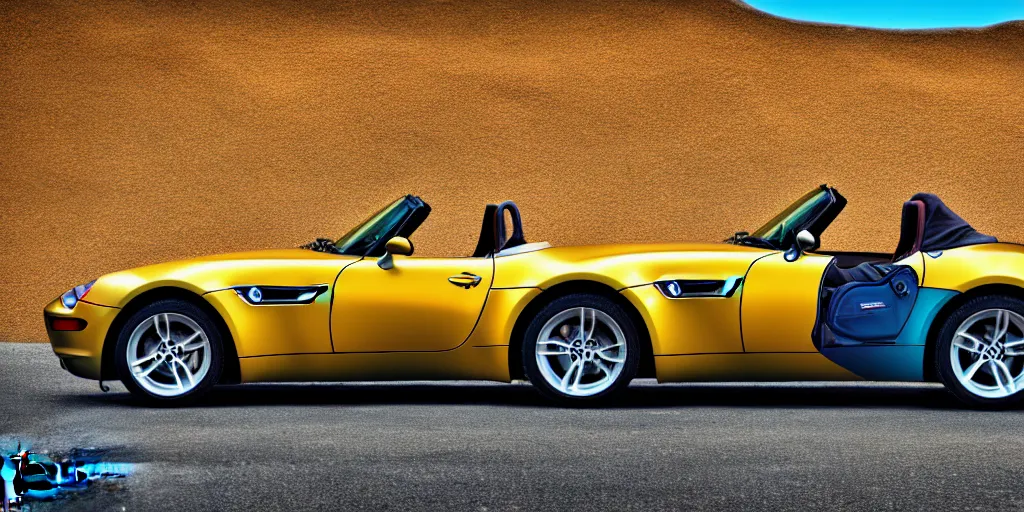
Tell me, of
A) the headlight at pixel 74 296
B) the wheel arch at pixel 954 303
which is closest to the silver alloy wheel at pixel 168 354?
the headlight at pixel 74 296

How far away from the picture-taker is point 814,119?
2914 cm

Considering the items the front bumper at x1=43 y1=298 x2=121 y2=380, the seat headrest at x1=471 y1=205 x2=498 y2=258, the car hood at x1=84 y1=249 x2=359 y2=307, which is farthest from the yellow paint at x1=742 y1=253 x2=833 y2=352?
the front bumper at x1=43 y1=298 x2=121 y2=380

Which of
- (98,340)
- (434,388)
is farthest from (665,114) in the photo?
(98,340)

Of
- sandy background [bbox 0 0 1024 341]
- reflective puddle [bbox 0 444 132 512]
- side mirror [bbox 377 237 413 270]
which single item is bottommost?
reflective puddle [bbox 0 444 132 512]

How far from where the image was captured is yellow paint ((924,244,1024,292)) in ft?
21.9

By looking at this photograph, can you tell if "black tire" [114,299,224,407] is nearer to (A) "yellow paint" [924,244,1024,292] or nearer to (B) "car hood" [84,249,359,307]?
(B) "car hood" [84,249,359,307]

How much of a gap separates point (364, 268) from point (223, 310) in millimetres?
853

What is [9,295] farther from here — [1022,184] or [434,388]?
[1022,184]

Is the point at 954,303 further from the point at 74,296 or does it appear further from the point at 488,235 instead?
the point at 74,296

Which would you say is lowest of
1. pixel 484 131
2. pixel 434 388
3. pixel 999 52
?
pixel 434 388

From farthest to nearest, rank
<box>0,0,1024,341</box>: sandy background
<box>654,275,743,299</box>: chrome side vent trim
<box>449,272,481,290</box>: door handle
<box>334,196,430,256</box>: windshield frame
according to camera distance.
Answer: <box>0,0,1024,341</box>: sandy background → <box>334,196,430,256</box>: windshield frame → <box>449,272,481,290</box>: door handle → <box>654,275,743,299</box>: chrome side vent trim

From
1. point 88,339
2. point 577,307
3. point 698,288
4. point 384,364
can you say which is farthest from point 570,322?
point 88,339

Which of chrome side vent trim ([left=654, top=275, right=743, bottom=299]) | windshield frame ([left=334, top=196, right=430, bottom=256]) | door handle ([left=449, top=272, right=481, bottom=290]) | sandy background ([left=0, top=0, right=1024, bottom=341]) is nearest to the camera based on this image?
chrome side vent trim ([left=654, top=275, right=743, bottom=299])

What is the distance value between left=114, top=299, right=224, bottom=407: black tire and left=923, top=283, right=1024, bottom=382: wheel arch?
4165 millimetres
